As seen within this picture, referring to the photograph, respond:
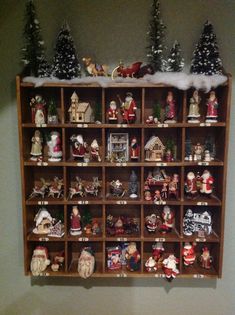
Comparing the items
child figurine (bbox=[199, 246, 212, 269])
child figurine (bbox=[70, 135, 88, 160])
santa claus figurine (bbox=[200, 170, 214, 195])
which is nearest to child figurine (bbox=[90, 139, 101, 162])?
child figurine (bbox=[70, 135, 88, 160])

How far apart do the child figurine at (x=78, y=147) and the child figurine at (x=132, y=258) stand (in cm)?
67

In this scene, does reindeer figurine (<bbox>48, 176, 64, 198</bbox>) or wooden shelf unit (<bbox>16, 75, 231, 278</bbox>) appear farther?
reindeer figurine (<bbox>48, 176, 64, 198</bbox>)

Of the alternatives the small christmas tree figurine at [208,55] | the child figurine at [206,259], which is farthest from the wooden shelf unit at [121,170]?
the small christmas tree figurine at [208,55]

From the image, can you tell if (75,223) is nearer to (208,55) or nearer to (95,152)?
(95,152)

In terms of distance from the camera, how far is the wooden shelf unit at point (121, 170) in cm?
197

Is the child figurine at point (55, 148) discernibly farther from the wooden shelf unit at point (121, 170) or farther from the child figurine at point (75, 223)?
the child figurine at point (75, 223)

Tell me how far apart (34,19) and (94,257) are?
1563mm

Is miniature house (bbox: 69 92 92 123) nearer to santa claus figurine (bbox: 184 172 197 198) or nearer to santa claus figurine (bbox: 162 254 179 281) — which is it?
santa claus figurine (bbox: 184 172 197 198)

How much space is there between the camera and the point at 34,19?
6.60ft

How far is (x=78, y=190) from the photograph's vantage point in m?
2.12

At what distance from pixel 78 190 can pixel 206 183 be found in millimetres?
816

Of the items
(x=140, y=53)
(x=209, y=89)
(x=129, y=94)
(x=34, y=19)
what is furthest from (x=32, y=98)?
(x=209, y=89)

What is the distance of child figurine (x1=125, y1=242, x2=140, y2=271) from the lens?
6.88 feet

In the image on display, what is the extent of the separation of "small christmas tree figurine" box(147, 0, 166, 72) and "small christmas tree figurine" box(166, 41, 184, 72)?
0.14 ft
